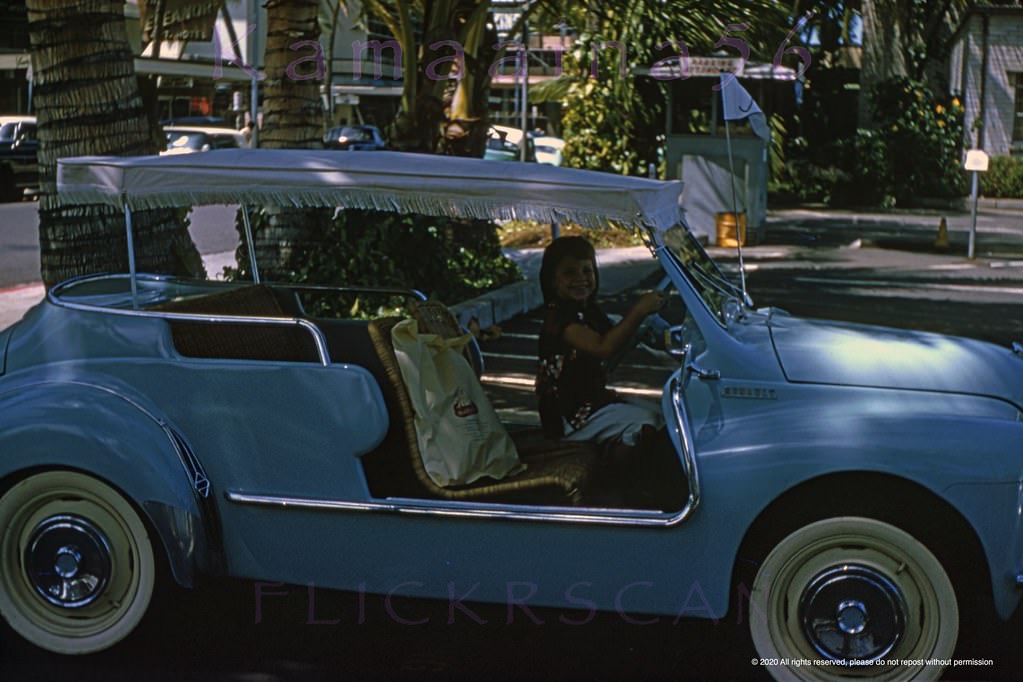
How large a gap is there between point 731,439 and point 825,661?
74 cm

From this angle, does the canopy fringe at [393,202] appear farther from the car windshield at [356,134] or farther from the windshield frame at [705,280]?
the car windshield at [356,134]

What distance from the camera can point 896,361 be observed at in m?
4.48

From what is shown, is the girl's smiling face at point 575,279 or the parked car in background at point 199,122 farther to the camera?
the parked car in background at point 199,122

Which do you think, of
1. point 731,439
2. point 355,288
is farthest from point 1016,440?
point 355,288

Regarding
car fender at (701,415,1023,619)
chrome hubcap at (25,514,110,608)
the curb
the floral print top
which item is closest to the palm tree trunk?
the curb

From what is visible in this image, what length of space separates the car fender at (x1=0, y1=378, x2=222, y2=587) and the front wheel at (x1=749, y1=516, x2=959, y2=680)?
185 centimetres

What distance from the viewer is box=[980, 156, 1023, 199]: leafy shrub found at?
100 feet

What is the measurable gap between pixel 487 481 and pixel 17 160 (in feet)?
82.2

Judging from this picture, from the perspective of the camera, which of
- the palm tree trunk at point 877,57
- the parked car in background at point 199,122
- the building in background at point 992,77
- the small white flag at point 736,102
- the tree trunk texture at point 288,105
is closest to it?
the small white flag at point 736,102

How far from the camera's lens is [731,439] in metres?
4.20

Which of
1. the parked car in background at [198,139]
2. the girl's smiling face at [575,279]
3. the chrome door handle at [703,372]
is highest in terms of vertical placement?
the parked car in background at [198,139]

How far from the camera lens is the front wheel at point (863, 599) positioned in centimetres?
409

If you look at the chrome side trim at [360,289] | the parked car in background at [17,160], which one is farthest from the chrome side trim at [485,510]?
the parked car in background at [17,160]

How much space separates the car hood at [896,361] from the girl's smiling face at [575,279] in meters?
0.72
